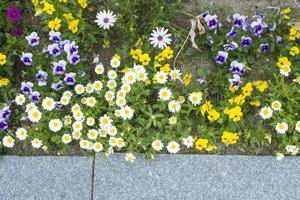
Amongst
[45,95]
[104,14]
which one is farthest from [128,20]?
[45,95]

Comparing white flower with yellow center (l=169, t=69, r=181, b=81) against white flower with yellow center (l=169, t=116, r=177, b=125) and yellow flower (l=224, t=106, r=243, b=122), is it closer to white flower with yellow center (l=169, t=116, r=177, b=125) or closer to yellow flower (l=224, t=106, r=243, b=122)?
white flower with yellow center (l=169, t=116, r=177, b=125)

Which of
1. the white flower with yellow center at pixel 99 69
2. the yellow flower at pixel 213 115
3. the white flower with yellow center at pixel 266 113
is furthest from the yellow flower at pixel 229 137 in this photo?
the white flower with yellow center at pixel 99 69

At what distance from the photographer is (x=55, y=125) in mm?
3008

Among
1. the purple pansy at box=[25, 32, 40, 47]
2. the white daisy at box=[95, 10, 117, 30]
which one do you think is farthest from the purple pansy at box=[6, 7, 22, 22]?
the white daisy at box=[95, 10, 117, 30]

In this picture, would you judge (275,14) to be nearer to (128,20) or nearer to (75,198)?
(128,20)

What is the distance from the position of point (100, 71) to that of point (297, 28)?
1391mm

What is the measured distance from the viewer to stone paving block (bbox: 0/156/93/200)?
3018 mm

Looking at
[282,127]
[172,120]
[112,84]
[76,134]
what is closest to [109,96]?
[112,84]

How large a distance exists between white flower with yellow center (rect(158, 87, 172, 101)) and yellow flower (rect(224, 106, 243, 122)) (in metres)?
0.38

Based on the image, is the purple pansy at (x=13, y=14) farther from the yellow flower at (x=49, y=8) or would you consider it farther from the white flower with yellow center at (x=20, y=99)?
the white flower with yellow center at (x=20, y=99)

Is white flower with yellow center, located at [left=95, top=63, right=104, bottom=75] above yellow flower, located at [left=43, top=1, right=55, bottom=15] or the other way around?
the other way around

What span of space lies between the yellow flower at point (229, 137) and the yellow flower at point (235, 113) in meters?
0.10

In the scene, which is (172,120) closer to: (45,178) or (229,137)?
(229,137)

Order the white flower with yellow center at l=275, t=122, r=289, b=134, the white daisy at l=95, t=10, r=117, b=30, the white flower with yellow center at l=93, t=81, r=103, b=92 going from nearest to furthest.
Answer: the white flower with yellow center at l=275, t=122, r=289, b=134 → the white flower with yellow center at l=93, t=81, r=103, b=92 → the white daisy at l=95, t=10, r=117, b=30
